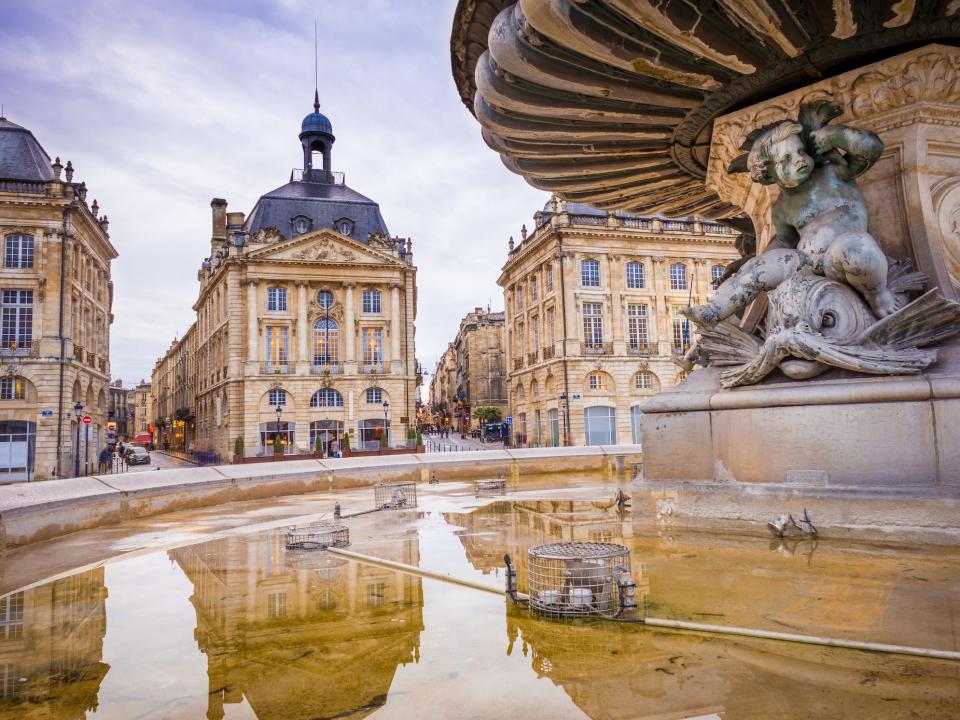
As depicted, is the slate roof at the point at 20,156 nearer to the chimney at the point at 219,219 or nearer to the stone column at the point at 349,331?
the stone column at the point at 349,331

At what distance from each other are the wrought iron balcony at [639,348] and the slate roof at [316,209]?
780 inches

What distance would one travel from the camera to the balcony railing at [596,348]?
4281 centimetres

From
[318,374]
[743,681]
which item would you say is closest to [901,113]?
[743,681]

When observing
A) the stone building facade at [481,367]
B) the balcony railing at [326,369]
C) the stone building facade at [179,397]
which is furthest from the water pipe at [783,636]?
the stone building facade at [481,367]

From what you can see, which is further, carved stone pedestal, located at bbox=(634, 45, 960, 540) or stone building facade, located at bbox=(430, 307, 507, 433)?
stone building facade, located at bbox=(430, 307, 507, 433)

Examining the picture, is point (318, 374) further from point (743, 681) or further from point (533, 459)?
point (743, 681)

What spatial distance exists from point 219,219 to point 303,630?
58.4 metres

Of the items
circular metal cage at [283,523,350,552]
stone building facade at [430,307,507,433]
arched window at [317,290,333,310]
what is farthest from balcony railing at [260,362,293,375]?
circular metal cage at [283,523,350,552]

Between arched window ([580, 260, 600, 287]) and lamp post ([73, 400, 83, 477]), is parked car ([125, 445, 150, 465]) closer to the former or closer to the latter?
lamp post ([73, 400, 83, 477])

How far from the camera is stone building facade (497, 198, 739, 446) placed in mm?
42312

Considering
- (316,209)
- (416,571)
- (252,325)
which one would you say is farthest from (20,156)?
(416,571)

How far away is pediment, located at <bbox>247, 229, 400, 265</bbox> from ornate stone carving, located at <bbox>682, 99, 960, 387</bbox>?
42065 mm

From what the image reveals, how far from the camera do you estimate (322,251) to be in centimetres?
4625

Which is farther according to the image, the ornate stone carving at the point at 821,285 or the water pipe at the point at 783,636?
the ornate stone carving at the point at 821,285
